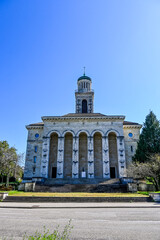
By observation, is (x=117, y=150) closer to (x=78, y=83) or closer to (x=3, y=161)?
(x=3, y=161)

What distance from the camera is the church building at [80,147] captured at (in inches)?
1359

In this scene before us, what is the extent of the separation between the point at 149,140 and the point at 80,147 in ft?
46.2

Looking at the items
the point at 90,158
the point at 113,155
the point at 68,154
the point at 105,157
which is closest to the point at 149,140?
the point at 113,155

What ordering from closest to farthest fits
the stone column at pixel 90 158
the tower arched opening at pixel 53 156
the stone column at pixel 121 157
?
the stone column at pixel 121 157
the stone column at pixel 90 158
the tower arched opening at pixel 53 156

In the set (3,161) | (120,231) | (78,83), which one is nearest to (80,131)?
(3,161)

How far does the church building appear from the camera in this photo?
113 ft

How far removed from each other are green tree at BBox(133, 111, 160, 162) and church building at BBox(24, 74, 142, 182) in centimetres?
413

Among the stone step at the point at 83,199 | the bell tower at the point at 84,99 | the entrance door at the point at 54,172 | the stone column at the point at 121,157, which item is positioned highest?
the bell tower at the point at 84,99

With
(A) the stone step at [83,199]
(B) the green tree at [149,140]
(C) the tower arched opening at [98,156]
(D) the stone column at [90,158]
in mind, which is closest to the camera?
(A) the stone step at [83,199]

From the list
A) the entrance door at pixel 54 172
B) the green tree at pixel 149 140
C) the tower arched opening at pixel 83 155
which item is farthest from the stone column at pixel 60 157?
the green tree at pixel 149 140

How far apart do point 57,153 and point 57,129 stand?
4.97 metres

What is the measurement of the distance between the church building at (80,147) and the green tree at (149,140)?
13.6 feet

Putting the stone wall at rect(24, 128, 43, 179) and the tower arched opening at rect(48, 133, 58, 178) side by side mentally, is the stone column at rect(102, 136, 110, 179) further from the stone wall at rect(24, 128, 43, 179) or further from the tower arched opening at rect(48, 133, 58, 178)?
the stone wall at rect(24, 128, 43, 179)

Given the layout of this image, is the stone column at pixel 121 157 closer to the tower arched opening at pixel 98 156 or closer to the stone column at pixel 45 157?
the tower arched opening at pixel 98 156
